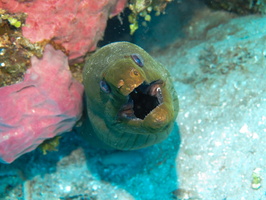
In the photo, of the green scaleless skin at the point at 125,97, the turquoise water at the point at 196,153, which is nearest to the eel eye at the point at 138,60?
the green scaleless skin at the point at 125,97

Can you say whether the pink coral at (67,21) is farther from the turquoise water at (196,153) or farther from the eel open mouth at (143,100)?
the turquoise water at (196,153)

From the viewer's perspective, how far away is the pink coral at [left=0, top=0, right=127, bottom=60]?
3080mm

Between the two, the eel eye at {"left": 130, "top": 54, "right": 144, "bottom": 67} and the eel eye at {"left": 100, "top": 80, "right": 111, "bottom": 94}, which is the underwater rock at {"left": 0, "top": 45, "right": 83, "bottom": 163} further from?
the eel eye at {"left": 130, "top": 54, "right": 144, "bottom": 67}

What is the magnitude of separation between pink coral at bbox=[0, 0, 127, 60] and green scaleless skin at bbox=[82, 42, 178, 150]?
452 mm

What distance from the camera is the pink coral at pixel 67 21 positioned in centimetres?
308

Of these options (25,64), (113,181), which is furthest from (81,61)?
(113,181)

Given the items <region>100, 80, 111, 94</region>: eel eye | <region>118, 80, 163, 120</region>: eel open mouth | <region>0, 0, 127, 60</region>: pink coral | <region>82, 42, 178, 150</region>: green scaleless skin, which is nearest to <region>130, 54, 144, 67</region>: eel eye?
<region>82, 42, 178, 150</region>: green scaleless skin

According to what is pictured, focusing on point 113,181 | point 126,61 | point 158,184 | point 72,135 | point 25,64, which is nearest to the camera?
point 126,61

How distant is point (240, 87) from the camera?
169 inches

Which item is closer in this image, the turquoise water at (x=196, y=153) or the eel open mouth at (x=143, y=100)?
the eel open mouth at (x=143, y=100)

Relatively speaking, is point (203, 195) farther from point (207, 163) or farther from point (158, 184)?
point (158, 184)

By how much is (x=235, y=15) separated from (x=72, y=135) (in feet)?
15.0

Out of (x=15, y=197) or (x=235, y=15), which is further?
(x=235, y=15)

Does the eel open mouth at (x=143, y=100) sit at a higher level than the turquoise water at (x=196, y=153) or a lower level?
higher
